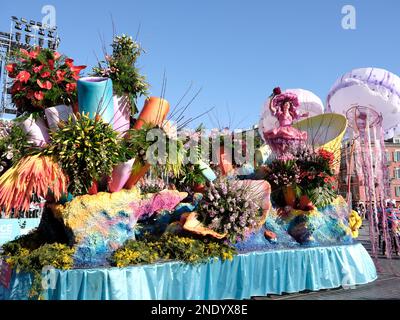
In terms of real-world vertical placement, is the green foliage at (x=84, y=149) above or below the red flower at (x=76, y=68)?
below

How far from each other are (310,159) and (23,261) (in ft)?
15.9

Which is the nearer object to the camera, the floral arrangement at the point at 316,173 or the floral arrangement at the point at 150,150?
the floral arrangement at the point at 150,150

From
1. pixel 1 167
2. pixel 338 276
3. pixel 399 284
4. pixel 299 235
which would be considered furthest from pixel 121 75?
pixel 399 284

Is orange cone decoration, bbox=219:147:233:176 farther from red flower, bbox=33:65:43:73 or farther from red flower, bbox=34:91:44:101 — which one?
red flower, bbox=33:65:43:73

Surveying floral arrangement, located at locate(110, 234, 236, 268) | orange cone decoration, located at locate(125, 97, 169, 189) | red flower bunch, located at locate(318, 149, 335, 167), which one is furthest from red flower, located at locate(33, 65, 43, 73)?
red flower bunch, located at locate(318, 149, 335, 167)

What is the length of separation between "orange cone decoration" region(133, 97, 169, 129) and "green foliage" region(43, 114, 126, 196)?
22.1 inches

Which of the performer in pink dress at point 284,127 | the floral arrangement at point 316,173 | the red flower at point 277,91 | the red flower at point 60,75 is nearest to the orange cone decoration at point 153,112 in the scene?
the red flower at point 60,75

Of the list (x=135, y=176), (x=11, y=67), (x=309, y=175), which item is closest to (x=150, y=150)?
(x=135, y=176)

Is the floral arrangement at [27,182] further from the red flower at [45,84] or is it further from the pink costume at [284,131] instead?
the pink costume at [284,131]

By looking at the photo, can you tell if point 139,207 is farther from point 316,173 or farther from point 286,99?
point 286,99

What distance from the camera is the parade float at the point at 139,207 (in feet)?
15.0

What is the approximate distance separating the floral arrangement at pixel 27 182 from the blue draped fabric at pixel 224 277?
917mm

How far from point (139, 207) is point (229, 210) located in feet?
4.41

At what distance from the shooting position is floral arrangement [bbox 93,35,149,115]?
18.0ft
